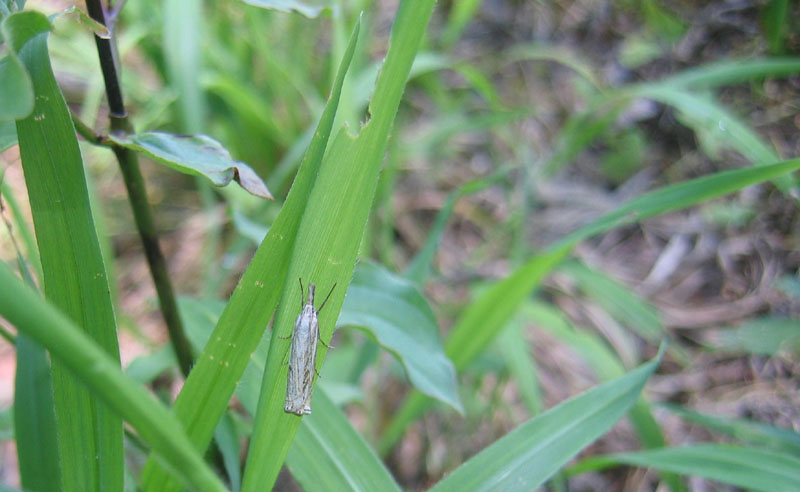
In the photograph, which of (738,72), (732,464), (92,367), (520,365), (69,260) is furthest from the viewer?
→ (738,72)

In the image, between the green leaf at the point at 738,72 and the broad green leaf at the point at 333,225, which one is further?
the green leaf at the point at 738,72

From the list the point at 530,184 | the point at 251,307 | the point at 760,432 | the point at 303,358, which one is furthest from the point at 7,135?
the point at 530,184

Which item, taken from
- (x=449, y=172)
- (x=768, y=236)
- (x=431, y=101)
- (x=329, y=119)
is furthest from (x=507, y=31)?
(x=329, y=119)

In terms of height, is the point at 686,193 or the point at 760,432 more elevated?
the point at 686,193

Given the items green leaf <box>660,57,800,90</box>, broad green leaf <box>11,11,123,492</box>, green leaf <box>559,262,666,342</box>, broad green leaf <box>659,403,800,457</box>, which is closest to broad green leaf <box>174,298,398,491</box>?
broad green leaf <box>11,11,123,492</box>

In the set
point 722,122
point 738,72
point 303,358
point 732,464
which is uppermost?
point 738,72

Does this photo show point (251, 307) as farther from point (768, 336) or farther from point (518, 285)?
point (768, 336)

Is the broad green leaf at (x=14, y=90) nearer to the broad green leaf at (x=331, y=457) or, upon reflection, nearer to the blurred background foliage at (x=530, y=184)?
the broad green leaf at (x=331, y=457)

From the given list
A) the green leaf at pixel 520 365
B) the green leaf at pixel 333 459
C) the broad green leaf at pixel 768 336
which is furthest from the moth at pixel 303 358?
the broad green leaf at pixel 768 336
